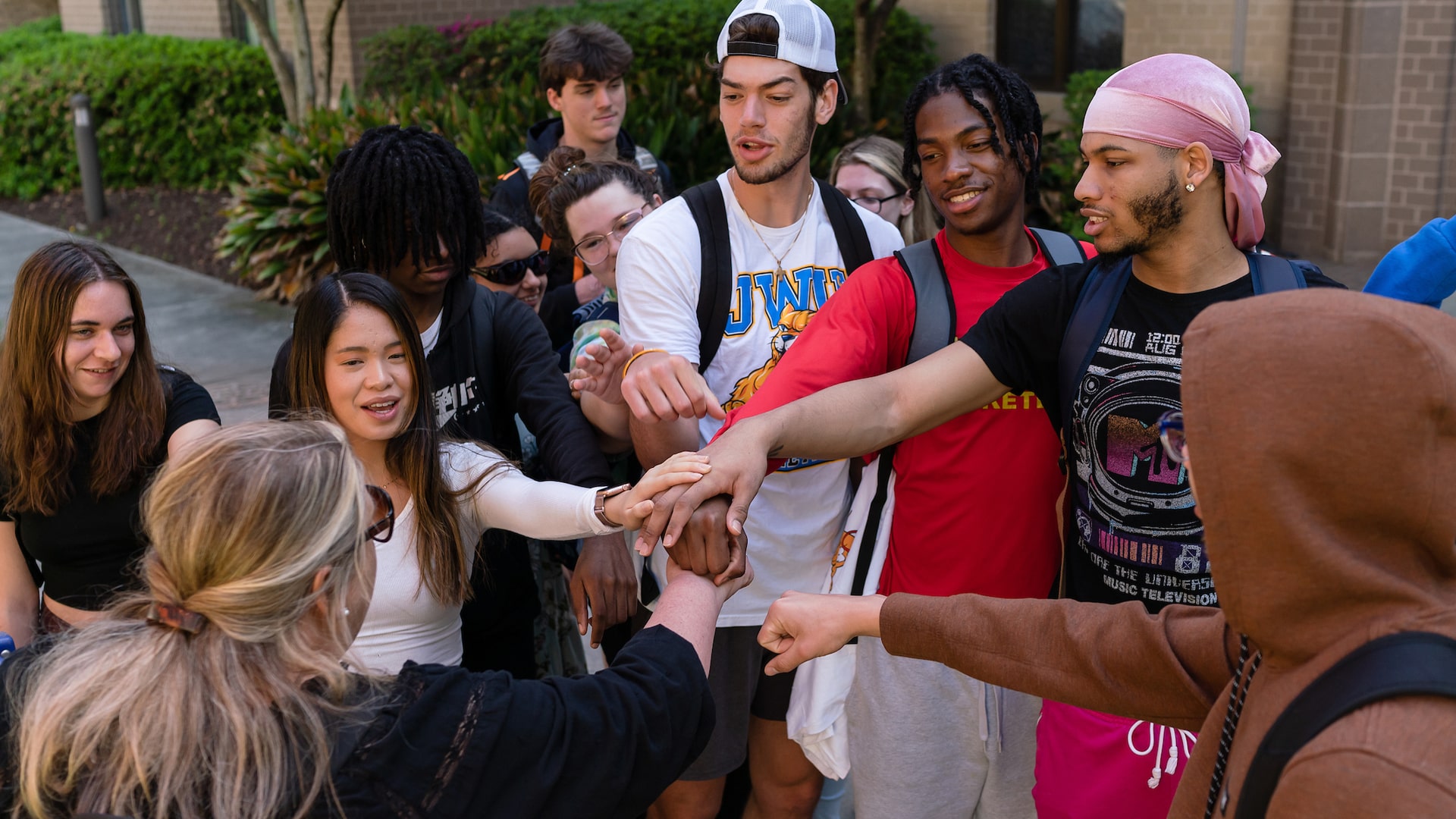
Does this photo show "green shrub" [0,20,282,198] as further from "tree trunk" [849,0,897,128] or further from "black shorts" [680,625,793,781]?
"black shorts" [680,625,793,781]

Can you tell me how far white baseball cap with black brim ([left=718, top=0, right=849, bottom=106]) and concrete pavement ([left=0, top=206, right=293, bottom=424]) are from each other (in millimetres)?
5005

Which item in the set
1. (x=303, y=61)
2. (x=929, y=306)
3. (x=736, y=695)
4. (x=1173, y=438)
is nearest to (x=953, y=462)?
(x=929, y=306)

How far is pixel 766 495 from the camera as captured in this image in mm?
3211

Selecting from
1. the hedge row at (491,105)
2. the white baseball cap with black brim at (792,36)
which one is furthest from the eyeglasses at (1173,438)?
the hedge row at (491,105)

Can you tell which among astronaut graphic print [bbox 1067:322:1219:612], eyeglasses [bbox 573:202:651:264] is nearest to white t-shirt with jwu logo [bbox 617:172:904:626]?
eyeglasses [bbox 573:202:651:264]

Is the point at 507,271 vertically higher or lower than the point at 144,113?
lower

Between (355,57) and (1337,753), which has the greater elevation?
(355,57)

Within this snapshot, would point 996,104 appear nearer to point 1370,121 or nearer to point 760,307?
point 760,307

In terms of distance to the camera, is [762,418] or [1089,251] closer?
[762,418]

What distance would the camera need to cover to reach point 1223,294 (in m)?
2.49

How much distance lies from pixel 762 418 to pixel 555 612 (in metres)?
1.43

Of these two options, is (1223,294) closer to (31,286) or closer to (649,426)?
(649,426)

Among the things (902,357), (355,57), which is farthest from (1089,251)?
(355,57)

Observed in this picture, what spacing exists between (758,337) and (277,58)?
9.57 metres
